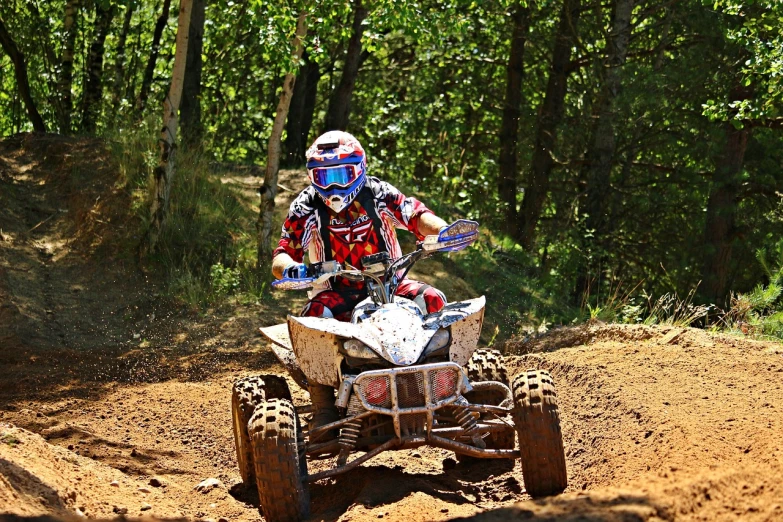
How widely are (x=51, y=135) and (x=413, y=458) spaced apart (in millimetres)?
10683

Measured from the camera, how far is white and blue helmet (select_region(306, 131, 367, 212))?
292 inches

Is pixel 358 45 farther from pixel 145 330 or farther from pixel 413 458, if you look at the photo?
pixel 413 458

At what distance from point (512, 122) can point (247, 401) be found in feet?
46.0

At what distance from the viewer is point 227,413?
30.7ft

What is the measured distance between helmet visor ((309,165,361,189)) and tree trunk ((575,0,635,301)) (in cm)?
953

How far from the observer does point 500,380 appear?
7.29m

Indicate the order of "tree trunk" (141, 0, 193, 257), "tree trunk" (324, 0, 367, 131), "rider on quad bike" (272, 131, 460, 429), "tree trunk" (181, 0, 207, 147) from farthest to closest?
"tree trunk" (324, 0, 367, 131) < "tree trunk" (181, 0, 207, 147) < "tree trunk" (141, 0, 193, 257) < "rider on quad bike" (272, 131, 460, 429)

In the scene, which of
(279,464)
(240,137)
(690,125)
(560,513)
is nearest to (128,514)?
(279,464)

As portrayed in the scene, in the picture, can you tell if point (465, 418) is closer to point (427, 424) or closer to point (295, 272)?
point (427, 424)

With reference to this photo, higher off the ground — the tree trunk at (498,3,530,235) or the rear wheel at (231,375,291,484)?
the tree trunk at (498,3,530,235)

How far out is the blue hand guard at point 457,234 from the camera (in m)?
6.77

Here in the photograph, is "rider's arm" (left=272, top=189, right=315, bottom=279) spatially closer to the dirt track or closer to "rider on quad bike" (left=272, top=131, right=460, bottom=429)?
"rider on quad bike" (left=272, top=131, right=460, bottom=429)

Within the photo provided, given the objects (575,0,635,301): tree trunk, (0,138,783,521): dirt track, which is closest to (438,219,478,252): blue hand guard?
(0,138,783,521): dirt track

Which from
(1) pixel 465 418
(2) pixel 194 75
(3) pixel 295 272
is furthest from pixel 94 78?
(1) pixel 465 418
